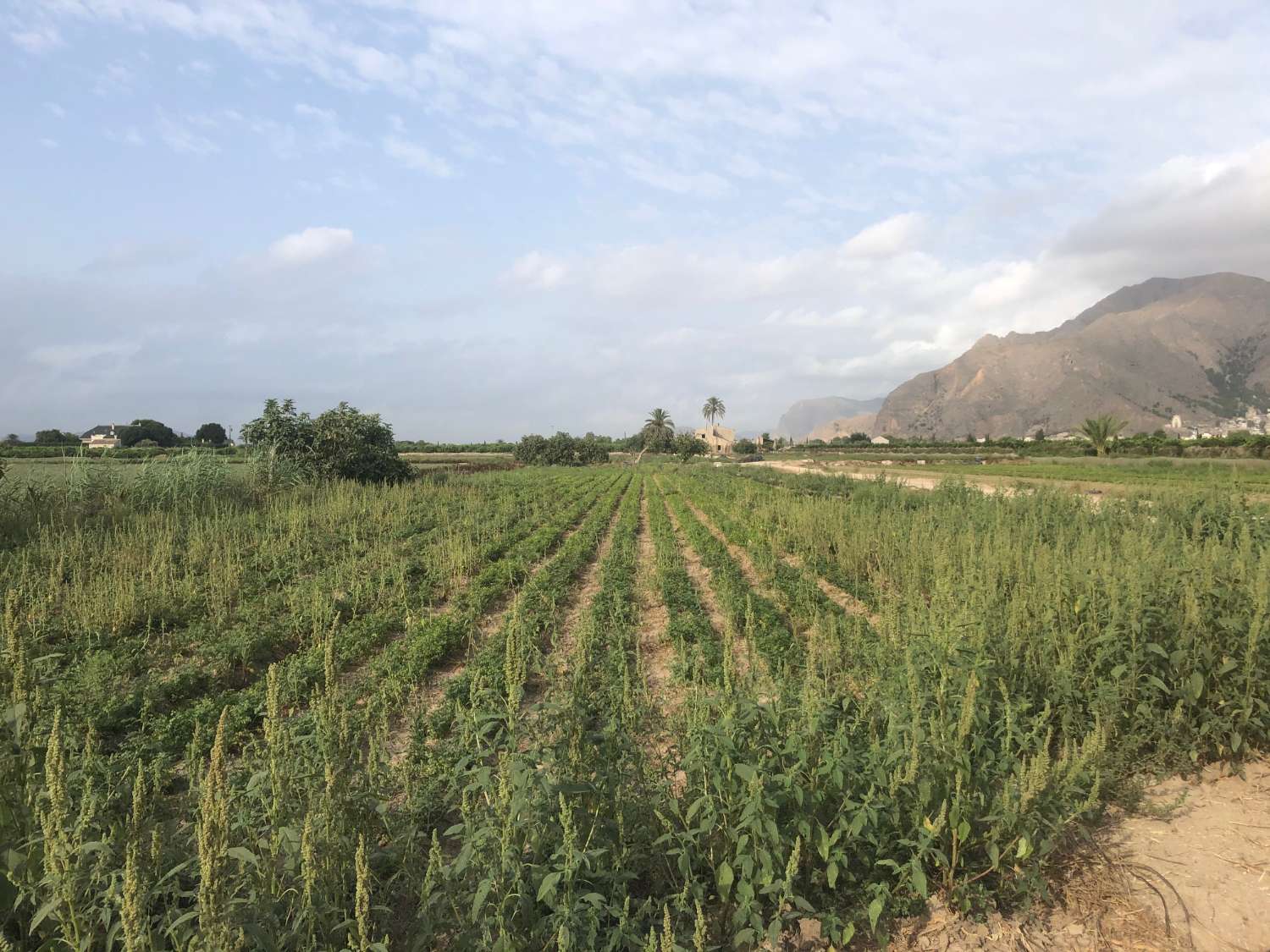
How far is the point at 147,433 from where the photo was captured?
236ft

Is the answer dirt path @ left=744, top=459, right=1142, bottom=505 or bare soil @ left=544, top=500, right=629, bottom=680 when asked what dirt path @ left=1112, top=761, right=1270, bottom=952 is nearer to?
bare soil @ left=544, top=500, right=629, bottom=680

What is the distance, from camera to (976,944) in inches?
111

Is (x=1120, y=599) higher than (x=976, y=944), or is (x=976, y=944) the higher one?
(x=1120, y=599)

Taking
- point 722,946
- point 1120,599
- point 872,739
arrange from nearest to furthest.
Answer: point 722,946 → point 872,739 → point 1120,599

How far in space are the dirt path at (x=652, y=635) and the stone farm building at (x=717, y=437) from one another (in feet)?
402

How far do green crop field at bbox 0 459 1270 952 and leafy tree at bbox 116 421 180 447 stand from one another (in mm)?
75751

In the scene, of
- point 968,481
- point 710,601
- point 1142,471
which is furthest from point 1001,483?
point 1142,471

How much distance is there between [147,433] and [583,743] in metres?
89.6

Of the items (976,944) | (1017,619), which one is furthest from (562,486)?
(976,944)

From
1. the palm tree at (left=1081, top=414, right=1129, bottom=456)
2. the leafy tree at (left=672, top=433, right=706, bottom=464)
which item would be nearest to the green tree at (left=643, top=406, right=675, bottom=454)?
the leafy tree at (left=672, top=433, right=706, bottom=464)

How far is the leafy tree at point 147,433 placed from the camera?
6900 cm

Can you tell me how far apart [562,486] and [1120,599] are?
1001 inches

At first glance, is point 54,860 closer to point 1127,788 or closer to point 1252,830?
point 1127,788

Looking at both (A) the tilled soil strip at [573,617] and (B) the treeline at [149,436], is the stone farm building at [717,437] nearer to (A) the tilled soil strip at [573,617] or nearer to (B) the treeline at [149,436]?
(B) the treeline at [149,436]
